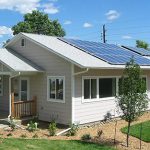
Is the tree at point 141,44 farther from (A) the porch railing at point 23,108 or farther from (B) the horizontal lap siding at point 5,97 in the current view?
(A) the porch railing at point 23,108

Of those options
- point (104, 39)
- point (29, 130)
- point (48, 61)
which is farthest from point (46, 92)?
point (104, 39)

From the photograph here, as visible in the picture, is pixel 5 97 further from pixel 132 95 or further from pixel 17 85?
pixel 132 95

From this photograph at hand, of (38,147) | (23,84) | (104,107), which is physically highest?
(23,84)

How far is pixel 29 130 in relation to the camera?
651 inches

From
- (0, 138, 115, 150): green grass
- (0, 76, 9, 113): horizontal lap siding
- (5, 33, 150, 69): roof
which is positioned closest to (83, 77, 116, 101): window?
(5, 33, 150, 69): roof

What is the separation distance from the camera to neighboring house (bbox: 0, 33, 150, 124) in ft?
58.1

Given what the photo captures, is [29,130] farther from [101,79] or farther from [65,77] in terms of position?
[101,79]

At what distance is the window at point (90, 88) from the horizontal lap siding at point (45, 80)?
3.52 feet

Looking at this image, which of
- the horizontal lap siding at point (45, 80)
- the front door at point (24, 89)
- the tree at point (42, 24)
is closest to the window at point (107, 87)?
the horizontal lap siding at point (45, 80)

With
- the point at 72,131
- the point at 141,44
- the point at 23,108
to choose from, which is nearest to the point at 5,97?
the point at 23,108

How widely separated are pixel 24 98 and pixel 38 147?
7414 mm

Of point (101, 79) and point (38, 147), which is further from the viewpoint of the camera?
point (101, 79)

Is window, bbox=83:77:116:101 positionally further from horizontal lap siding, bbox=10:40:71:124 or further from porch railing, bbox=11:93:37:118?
porch railing, bbox=11:93:37:118

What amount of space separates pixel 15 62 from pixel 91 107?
4858 mm
